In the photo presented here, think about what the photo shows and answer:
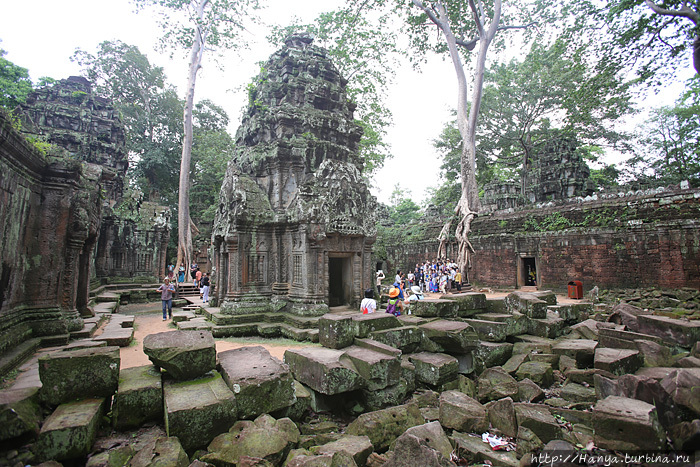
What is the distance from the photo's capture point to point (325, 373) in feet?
12.0

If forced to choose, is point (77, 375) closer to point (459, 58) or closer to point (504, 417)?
point (504, 417)

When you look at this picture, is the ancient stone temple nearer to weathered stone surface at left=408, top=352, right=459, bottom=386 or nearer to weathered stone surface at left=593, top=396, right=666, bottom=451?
weathered stone surface at left=408, top=352, right=459, bottom=386

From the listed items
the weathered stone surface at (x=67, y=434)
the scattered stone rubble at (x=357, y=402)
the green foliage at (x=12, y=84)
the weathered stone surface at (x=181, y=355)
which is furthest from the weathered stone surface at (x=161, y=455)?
the green foliage at (x=12, y=84)

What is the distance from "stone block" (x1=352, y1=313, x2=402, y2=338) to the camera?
490 centimetres

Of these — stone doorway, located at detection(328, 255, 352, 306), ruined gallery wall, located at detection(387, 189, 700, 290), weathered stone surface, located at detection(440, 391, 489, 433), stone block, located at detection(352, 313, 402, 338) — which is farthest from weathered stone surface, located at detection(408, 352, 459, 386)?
ruined gallery wall, located at detection(387, 189, 700, 290)

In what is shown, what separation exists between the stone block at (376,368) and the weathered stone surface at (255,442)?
45.4 inches

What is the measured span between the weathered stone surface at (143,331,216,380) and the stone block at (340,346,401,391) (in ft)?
4.97

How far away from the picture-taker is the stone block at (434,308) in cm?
594

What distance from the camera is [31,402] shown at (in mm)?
2686

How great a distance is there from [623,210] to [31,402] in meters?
15.6

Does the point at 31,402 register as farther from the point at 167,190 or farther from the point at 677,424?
Answer: the point at 167,190

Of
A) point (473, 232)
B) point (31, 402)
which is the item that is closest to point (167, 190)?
point (473, 232)

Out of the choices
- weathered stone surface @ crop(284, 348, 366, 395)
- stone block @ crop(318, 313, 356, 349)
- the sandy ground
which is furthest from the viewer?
the sandy ground

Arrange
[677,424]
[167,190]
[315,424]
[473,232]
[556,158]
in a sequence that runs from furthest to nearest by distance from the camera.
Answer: [167,190], [556,158], [473,232], [315,424], [677,424]
